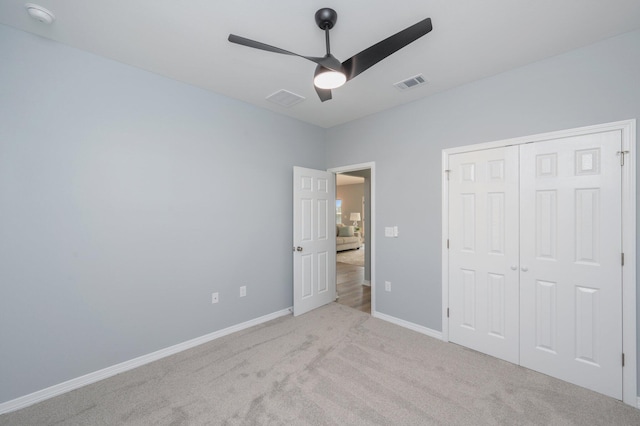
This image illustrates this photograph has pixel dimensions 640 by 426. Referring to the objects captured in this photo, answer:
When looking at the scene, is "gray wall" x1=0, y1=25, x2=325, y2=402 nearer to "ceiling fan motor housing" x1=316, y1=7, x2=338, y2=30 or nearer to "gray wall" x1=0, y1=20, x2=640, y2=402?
"gray wall" x1=0, y1=20, x2=640, y2=402

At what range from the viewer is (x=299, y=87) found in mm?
2805

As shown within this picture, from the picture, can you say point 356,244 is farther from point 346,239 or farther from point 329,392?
point 329,392

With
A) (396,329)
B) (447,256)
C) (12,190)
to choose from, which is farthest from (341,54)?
(396,329)

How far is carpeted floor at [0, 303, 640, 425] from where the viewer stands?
5.89 feet

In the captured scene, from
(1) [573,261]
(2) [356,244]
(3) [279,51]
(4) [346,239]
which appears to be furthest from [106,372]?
(2) [356,244]

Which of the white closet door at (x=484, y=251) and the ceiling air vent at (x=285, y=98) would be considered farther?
the ceiling air vent at (x=285, y=98)

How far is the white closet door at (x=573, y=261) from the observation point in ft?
6.60

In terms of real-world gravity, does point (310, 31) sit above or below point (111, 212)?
above

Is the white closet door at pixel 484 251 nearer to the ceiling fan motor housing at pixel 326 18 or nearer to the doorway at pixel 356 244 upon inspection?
the doorway at pixel 356 244

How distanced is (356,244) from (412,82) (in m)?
7.68

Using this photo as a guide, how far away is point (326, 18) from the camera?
1.72 meters

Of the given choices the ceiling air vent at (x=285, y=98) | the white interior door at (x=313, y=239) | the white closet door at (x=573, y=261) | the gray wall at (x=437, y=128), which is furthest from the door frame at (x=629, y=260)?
the white interior door at (x=313, y=239)

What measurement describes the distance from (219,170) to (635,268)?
3.78 m

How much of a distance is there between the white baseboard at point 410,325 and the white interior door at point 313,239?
0.89 metres
